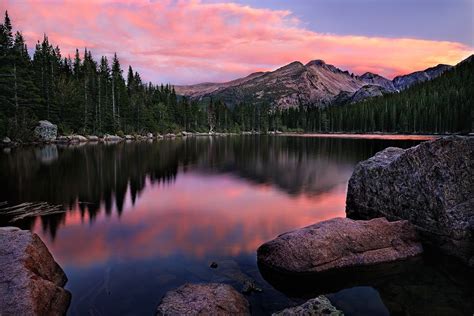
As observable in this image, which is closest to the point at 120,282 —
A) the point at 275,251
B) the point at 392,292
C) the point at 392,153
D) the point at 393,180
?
the point at 275,251

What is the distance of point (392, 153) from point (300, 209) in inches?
247

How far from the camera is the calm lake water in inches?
388

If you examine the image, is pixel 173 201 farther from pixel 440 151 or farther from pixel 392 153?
pixel 440 151

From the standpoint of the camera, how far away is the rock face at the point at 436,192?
1288 cm

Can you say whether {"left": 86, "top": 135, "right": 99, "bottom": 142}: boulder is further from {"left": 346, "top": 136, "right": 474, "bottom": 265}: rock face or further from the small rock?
the small rock

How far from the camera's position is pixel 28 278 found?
27.2ft

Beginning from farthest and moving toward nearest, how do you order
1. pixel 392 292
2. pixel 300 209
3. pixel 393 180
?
pixel 300 209, pixel 393 180, pixel 392 292

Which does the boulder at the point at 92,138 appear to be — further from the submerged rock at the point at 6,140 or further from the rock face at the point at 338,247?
the rock face at the point at 338,247

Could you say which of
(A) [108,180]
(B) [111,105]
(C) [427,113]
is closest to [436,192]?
(A) [108,180]

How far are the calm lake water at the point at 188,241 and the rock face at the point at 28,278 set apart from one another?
1.94 ft

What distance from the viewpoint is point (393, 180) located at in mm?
15547

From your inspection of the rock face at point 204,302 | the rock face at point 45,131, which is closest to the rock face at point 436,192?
the rock face at point 204,302

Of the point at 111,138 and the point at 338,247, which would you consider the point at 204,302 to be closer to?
the point at 338,247

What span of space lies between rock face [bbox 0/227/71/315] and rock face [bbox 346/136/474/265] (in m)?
13.3
